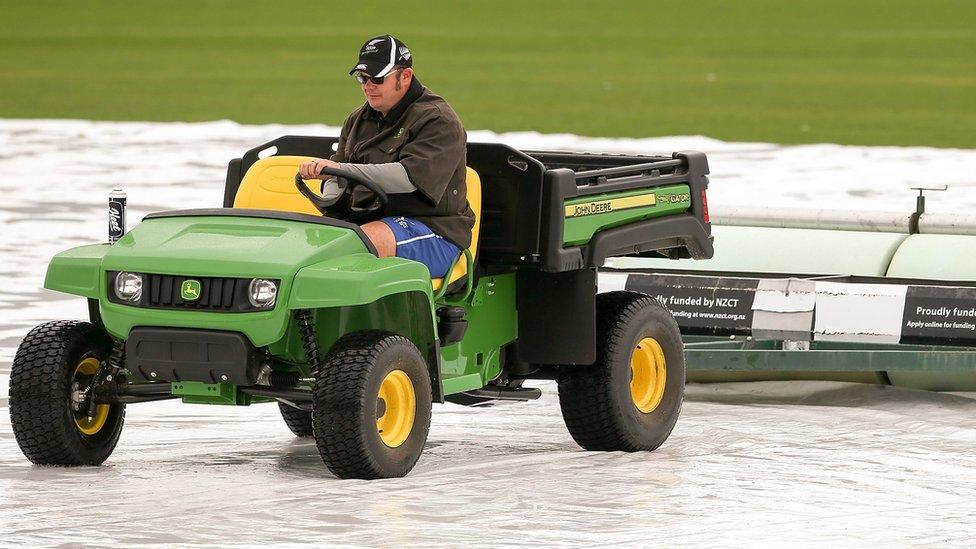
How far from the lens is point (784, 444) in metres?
8.47

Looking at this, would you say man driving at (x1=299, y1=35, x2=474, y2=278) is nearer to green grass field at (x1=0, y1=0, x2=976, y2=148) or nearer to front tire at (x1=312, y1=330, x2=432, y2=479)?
front tire at (x1=312, y1=330, x2=432, y2=479)

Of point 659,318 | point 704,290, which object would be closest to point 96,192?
point 704,290

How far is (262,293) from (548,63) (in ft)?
112

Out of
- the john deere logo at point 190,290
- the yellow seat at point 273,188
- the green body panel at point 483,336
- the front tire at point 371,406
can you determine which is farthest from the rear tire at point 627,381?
the john deere logo at point 190,290

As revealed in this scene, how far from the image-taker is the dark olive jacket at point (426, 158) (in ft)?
25.0

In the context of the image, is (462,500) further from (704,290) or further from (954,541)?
(704,290)

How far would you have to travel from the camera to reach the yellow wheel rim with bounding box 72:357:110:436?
7.59m

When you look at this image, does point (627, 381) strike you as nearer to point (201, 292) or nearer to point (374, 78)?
point (374, 78)

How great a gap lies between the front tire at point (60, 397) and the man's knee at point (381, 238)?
1.05 m

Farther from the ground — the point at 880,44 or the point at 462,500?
the point at 880,44

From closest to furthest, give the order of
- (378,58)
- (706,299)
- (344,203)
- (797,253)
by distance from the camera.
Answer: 1. (378,58)
2. (344,203)
3. (706,299)
4. (797,253)

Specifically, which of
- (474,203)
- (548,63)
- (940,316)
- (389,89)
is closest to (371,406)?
(474,203)

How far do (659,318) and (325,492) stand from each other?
6.28 feet

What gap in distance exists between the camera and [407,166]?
25.0ft
